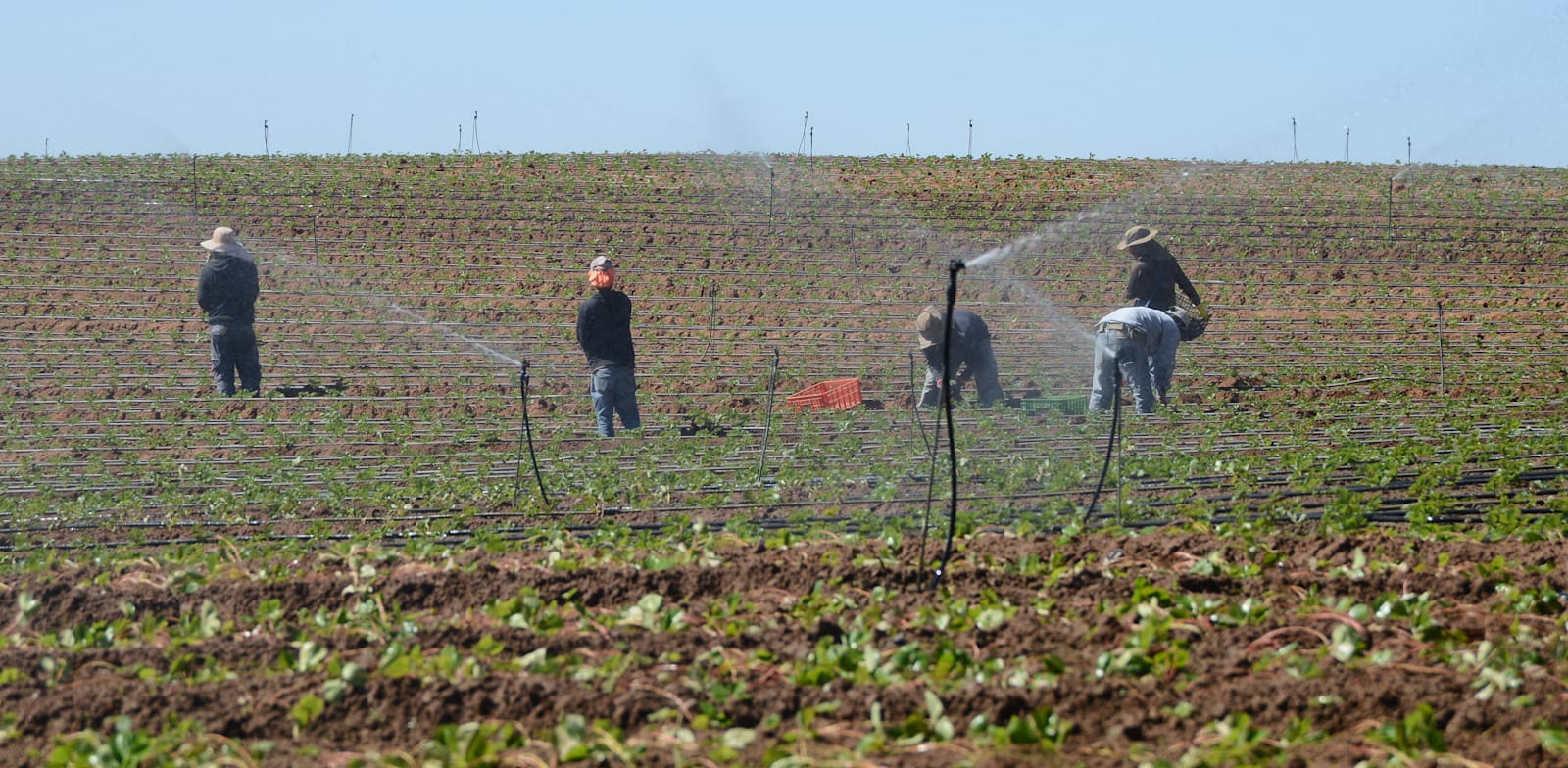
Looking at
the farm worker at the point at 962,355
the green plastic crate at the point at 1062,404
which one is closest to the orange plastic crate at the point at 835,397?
the farm worker at the point at 962,355

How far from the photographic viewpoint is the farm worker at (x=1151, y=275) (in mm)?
10797

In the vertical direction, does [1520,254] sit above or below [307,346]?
above

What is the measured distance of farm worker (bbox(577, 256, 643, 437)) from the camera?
31.0ft

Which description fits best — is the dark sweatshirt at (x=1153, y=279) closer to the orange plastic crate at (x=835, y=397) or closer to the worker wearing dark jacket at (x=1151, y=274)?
the worker wearing dark jacket at (x=1151, y=274)

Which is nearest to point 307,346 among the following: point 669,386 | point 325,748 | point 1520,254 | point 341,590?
point 669,386

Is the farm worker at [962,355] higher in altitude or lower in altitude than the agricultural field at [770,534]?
higher

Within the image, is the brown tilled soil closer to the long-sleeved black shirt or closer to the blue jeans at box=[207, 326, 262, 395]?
the long-sleeved black shirt

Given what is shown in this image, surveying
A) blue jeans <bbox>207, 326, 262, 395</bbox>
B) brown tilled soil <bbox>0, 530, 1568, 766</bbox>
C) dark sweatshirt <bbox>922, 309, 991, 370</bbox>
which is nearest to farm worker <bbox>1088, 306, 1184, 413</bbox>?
dark sweatshirt <bbox>922, 309, 991, 370</bbox>

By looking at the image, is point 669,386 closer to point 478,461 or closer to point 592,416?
point 592,416

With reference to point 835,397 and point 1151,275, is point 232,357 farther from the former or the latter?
point 1151,275

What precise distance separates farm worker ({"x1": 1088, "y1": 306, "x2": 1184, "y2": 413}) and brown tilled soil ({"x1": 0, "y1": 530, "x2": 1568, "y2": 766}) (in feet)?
13.9

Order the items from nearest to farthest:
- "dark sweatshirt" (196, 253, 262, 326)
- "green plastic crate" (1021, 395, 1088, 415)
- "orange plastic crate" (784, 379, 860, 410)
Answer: "green plastic crate" (1021, 395, 1088, 415)
"dark sweatshirt" (196, 253, 262, 326)
"orange plastic crate" (784, 379, 860, 410)

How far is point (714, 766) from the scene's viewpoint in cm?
328

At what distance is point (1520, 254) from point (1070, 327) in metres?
8.14
